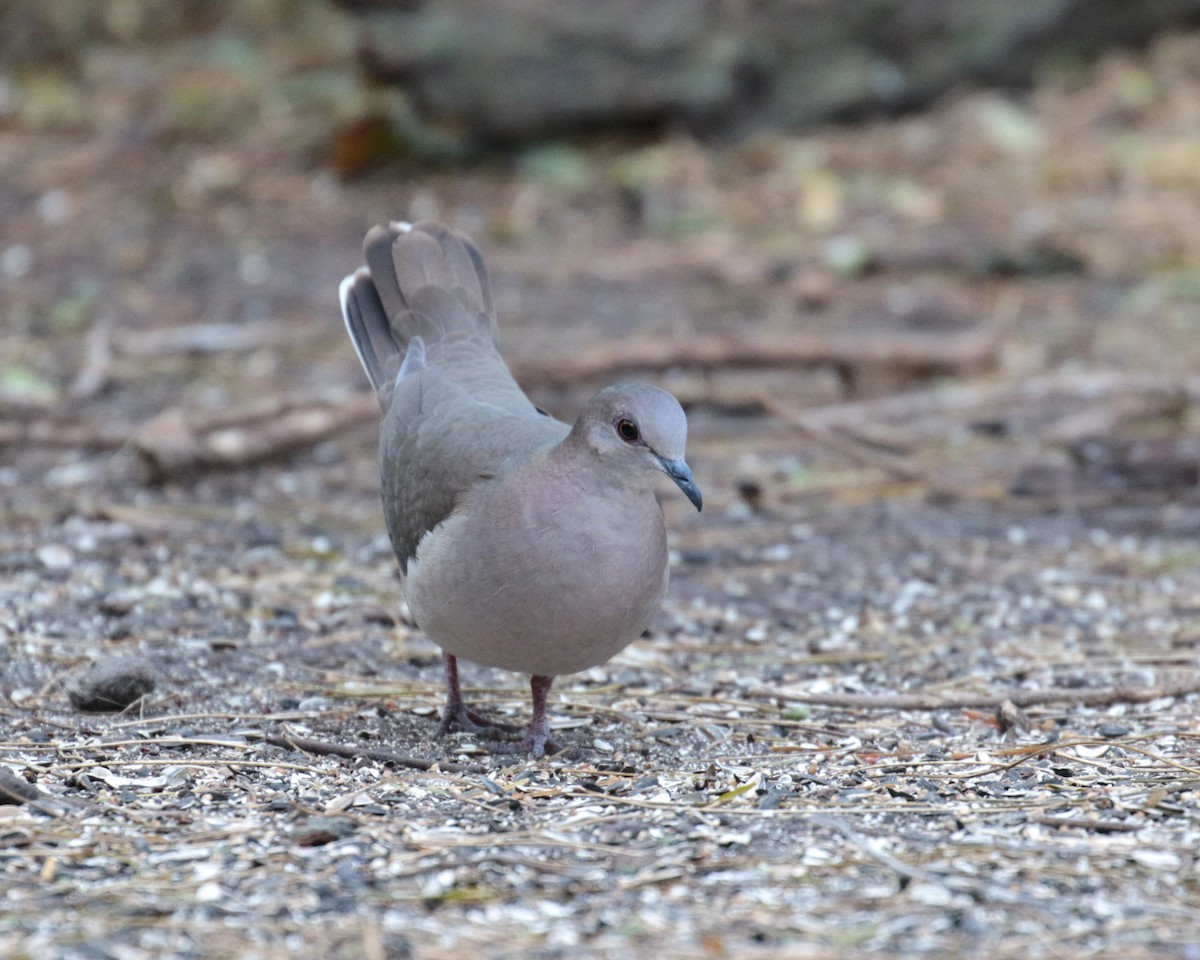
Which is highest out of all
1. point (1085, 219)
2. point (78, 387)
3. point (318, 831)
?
point (1085, 219)

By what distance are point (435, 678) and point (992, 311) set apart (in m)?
4.54

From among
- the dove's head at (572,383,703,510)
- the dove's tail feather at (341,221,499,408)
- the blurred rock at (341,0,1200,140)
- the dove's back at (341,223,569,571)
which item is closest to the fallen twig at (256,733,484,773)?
the dove's back at (341,223,569,571)

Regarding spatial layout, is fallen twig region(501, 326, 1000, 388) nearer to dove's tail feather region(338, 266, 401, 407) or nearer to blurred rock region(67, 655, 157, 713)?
dove's tail feather region(338, 266, 401, 407)

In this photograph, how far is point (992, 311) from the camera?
8.28 meters

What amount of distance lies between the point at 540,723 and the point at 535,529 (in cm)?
60

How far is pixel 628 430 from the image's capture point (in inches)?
149

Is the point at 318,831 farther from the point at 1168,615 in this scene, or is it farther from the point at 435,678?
the point at 1168,615

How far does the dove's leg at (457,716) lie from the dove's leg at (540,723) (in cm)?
17

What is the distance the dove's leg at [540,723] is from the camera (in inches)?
161

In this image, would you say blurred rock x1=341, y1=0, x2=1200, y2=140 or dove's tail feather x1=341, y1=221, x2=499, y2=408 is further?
blurred rock x1=341, y1=0, x2=1200, y2=140

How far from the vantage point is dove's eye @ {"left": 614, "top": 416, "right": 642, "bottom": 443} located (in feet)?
12.4

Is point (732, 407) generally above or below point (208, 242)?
below

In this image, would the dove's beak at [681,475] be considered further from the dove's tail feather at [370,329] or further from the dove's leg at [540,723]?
the dove's tail feather at [370,329]

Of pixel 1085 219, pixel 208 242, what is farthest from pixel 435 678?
pixel 1085 219
